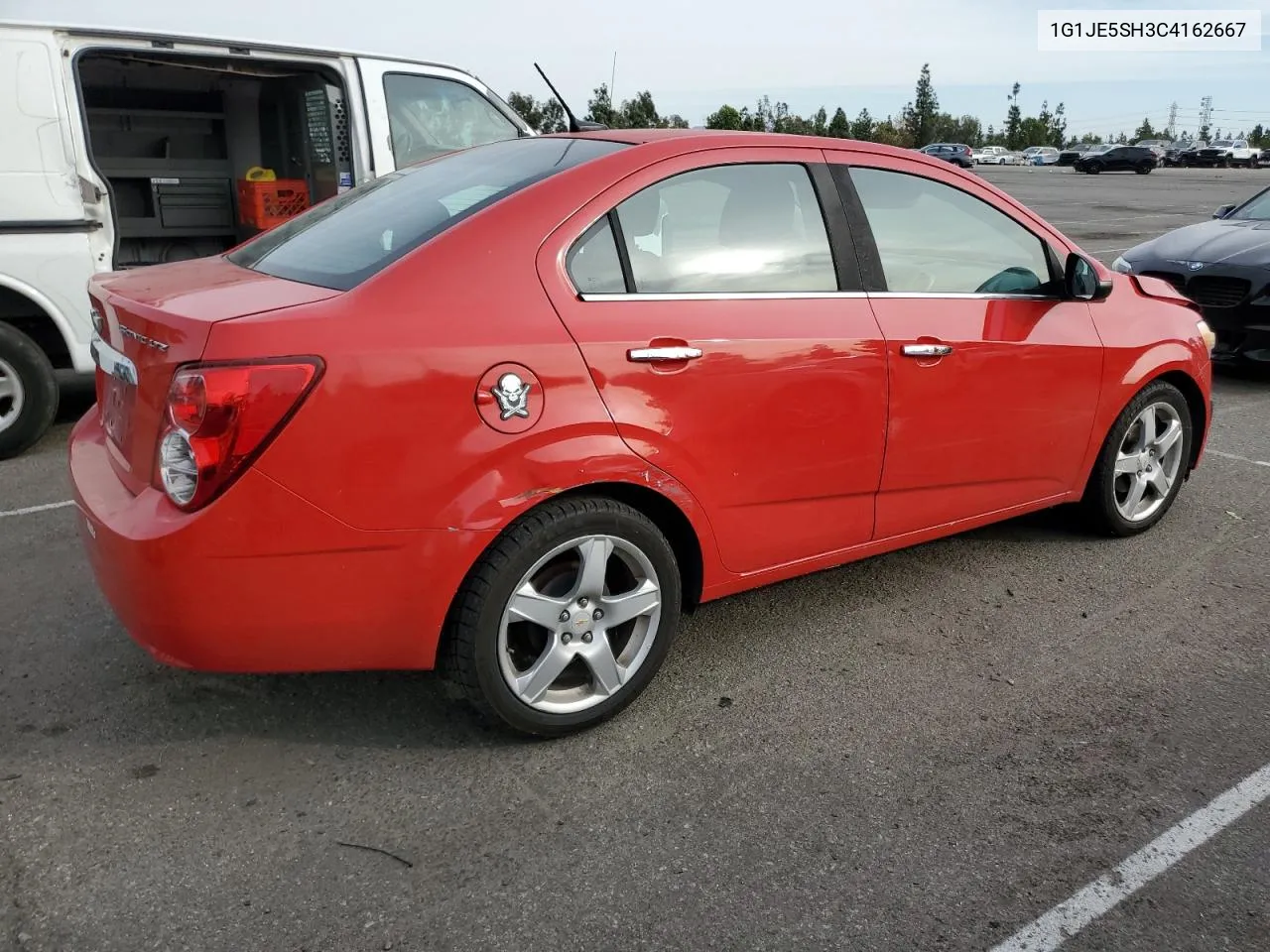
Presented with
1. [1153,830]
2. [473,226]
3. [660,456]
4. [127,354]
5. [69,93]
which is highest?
[69,93]

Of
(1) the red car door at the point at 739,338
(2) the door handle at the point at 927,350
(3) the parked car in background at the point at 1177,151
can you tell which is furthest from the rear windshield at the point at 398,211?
(3) the parked car in background at the point at 1177,151

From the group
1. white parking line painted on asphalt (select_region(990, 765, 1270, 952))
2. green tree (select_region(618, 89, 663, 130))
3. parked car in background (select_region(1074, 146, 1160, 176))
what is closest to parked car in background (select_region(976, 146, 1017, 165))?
parked car in background (select_region(1074, 146, 1160, 176))

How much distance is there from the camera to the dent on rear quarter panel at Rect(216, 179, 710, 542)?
247 cm

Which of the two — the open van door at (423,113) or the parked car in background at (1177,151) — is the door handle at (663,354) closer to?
the open van door at (423,113)

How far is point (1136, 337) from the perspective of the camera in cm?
422

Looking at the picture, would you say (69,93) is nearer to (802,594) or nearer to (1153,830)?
(802,594)

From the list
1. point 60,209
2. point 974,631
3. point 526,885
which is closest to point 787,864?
point 526,885

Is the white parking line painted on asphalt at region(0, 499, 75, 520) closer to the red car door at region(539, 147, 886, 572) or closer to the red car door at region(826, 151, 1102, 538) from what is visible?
the red car door at region(539, 147, 886, 572)

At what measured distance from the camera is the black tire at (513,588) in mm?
2701

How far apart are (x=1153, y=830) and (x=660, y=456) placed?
153 cm

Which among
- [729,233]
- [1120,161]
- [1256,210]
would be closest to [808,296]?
[729,233]

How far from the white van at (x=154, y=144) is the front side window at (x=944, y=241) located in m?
3.89

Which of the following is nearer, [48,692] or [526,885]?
[526,885]

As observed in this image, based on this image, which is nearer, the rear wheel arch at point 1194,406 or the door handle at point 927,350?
the door handle at point 927,350
